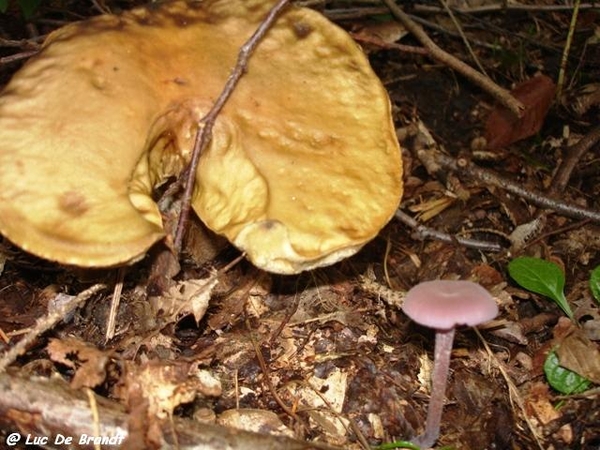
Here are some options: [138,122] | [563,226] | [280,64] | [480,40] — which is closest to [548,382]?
[563,226]

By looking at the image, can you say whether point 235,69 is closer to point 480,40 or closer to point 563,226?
point 563,226

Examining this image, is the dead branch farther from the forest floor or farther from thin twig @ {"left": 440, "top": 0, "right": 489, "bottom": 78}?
thin twig @ {"left": 440, "top": 0, "right": 489, "bottom": 78}

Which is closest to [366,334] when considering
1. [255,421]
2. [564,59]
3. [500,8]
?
[255,421]

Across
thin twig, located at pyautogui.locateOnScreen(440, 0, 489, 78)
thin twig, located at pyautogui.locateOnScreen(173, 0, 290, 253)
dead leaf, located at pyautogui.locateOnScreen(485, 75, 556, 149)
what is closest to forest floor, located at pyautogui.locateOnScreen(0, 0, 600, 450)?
dead leaf, located at pyautogui.locateOnScreen(485, 75, 556, 149)

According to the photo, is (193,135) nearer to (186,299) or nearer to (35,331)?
(186,299)

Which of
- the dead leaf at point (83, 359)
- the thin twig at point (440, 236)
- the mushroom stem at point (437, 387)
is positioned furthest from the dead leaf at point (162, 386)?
the thin twig at point (440, 236)

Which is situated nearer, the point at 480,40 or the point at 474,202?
the point at 474,202
